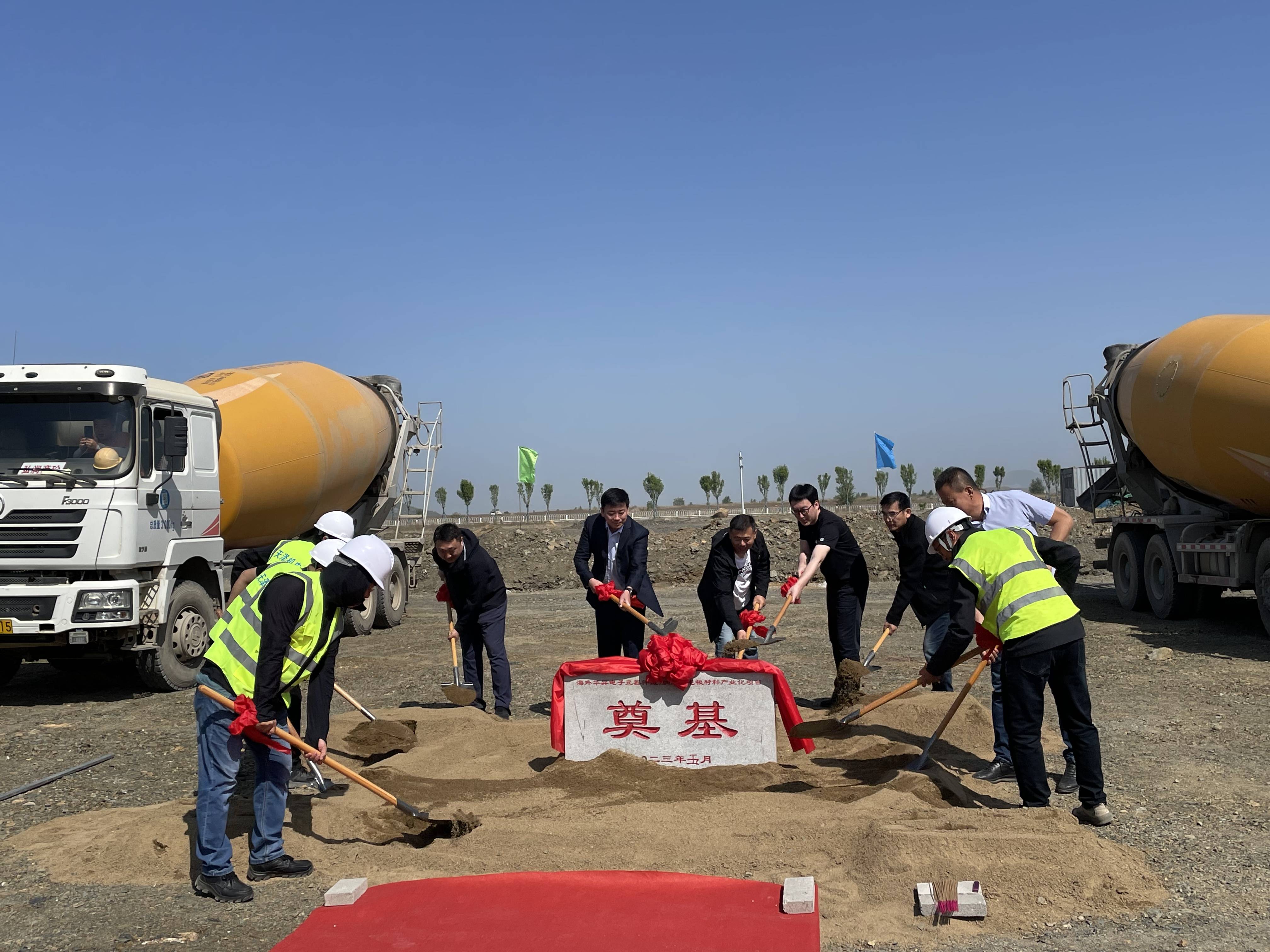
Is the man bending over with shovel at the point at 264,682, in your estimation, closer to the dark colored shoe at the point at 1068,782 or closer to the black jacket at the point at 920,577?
the dark colored shoe at the point at 1068,782

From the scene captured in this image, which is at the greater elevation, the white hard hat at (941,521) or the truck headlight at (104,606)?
the white hard hat at (941,521)

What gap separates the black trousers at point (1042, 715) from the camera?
529cm

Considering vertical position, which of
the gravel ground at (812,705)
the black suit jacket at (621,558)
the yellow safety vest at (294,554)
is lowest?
the gravel ground at (812,705)

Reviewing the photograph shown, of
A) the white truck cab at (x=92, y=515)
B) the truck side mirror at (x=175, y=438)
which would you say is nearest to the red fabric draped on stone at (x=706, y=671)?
the white truck cab at (x=92, y=515)

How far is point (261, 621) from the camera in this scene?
15.6 feet

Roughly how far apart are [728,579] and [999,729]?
2.30m

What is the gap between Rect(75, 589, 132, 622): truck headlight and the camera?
355 inches

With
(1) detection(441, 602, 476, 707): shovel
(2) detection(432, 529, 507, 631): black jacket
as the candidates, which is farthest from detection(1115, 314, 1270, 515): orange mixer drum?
(1) detection(441, 602, 476, 707): shovel

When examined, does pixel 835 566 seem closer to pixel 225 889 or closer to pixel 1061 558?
pixel 1061 558

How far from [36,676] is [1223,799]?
11301mm

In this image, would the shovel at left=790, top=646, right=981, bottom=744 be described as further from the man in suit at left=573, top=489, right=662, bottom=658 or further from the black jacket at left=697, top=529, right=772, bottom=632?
the man in suit at left=573, top=489, right=662, bottom=658

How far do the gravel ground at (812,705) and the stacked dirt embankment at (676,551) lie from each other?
28.9ft

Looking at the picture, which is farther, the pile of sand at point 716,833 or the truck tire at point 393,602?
the truck tire at point 393,602

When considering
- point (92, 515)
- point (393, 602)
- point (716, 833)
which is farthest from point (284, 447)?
point (716, 833)
